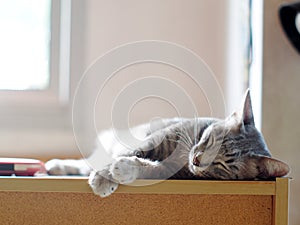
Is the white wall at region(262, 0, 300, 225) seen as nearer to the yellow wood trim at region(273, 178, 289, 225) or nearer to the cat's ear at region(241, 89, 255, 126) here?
the cat's ear at region(241, 89, 255, 126)

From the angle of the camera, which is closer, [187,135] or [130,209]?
[130,209]

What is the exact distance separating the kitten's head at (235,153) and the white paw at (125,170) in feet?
0.44

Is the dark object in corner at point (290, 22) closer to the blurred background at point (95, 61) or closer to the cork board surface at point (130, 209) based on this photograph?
the blurred background at point (95, 61)

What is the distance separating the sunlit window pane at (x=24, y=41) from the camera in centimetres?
190

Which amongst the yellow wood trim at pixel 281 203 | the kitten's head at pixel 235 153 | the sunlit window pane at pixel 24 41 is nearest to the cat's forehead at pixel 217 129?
the kitten's head at pixel 235 153

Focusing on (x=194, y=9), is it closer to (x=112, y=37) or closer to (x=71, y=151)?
(x=112, y=37)

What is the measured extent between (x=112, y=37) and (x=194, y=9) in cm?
33

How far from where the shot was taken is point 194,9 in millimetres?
1834

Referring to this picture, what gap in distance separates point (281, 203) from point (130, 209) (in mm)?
275

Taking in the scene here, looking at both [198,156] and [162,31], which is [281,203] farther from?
[162,31]

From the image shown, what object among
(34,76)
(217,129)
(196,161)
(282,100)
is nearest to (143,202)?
(196,161)

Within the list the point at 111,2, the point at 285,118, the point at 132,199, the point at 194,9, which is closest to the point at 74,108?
the point at 111,2

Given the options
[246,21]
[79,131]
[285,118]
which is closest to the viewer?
[285,118]

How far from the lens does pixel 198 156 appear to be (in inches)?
40.6
